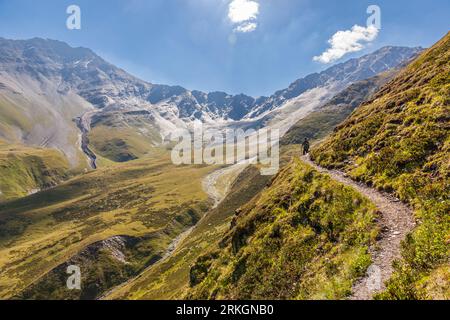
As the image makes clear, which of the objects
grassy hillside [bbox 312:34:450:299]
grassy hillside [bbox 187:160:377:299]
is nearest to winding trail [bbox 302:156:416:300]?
grassy hillside [bbox 187:160:377:299]

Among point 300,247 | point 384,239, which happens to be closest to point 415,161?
point 384,239

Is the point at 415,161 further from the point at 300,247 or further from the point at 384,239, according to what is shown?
the point at 300,247

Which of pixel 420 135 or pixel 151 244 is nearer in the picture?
pixel 420 135

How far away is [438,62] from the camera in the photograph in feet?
198

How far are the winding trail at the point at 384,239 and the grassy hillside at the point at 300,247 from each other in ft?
2.48

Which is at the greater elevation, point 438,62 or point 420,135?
point 438,62

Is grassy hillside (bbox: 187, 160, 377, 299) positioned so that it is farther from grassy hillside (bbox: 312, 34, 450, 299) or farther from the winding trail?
grassy hillside (bbox: 312, 34, 450, 299)

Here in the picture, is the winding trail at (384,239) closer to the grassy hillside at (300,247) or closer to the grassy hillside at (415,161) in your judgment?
the grassy hillside at (300,247)

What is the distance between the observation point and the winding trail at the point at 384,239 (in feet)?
71.3

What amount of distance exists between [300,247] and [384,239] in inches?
390
